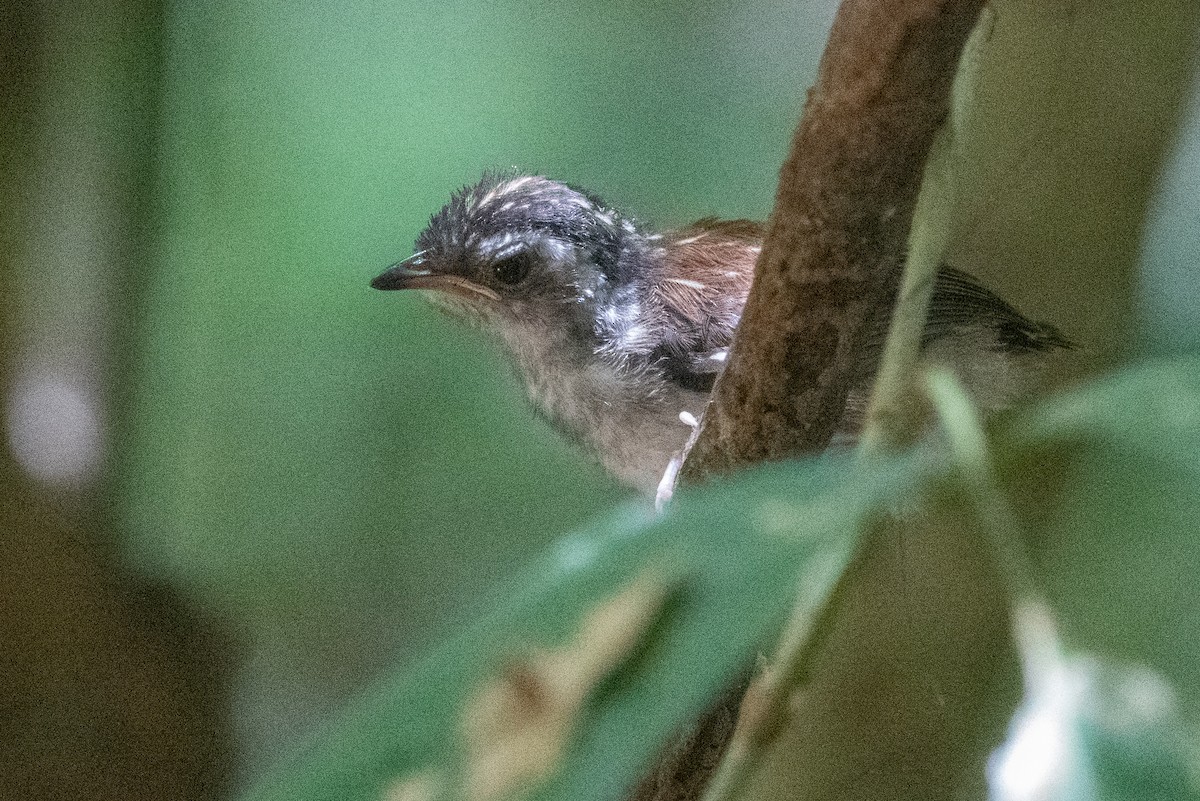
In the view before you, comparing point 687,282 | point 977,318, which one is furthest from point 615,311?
point 977,318

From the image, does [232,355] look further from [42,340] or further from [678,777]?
[678,777]

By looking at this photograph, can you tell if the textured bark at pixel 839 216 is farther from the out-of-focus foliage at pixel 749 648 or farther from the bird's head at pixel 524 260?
the bird's head at pixel 524 260

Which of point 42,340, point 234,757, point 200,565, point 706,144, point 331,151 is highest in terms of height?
point 706,144

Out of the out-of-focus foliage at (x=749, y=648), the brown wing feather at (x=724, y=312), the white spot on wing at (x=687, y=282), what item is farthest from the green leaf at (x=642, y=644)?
the white spot on wing at (x=687, y=282)

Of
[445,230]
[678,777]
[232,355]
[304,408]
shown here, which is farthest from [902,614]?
[232,355]

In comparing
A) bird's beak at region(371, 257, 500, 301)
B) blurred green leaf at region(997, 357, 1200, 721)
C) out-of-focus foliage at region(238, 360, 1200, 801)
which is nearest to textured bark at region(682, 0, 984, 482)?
blurred green leaf at region(997, 357, 1200, 721)

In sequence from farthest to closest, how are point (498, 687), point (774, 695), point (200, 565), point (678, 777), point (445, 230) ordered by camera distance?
point (200, 565) < point (445, 230) < point (678, 777) < point (774, 695) < point (498, 687)

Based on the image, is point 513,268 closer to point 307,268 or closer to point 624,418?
point 624,418

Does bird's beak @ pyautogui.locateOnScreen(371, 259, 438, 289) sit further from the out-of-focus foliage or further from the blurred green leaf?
the out-of-focus foliage
